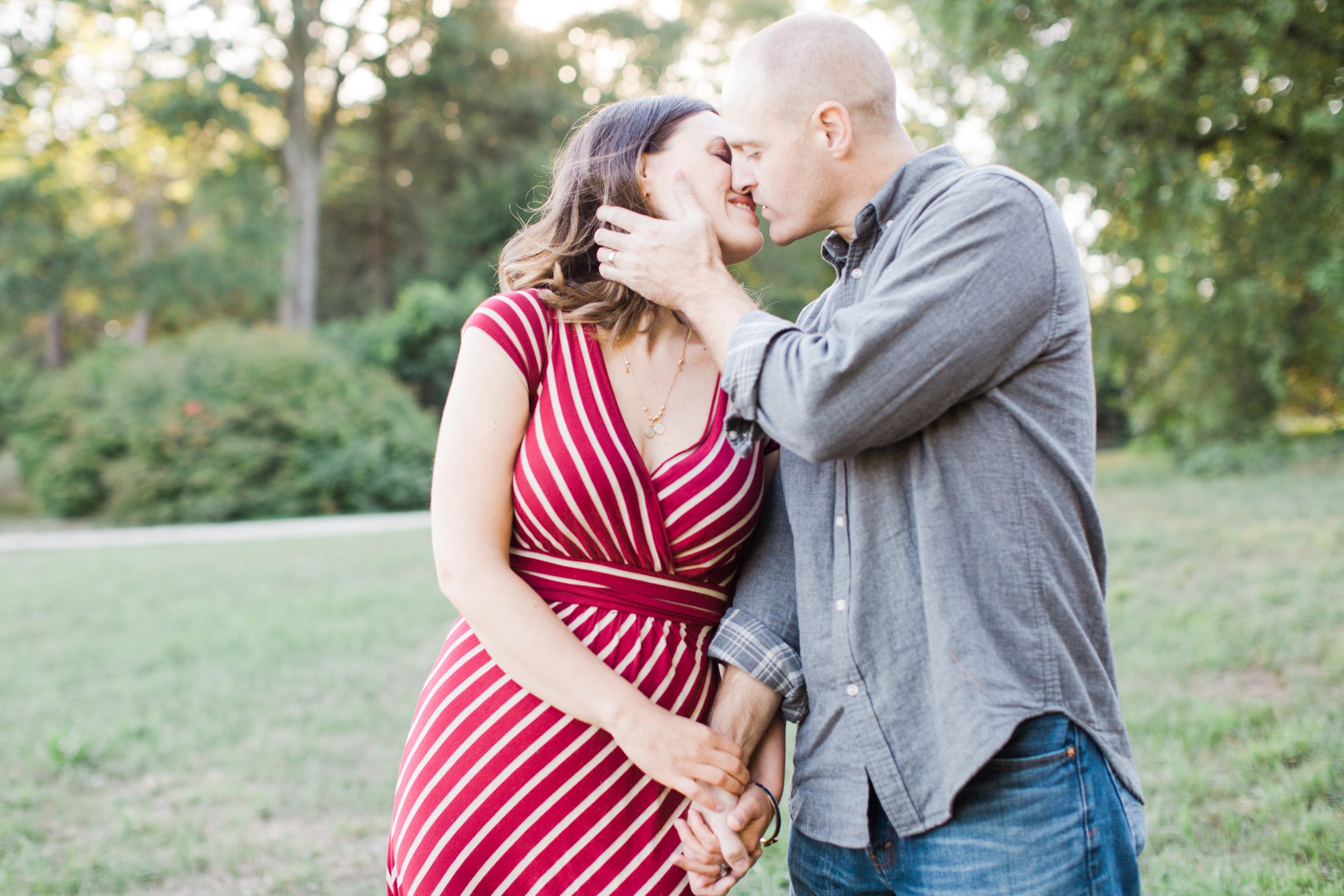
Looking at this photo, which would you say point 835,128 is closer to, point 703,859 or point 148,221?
point 703,859

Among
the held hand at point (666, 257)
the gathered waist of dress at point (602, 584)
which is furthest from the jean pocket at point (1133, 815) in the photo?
the held hand at point (666, 257)

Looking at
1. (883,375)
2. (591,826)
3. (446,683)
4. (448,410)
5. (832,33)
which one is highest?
(832,33)

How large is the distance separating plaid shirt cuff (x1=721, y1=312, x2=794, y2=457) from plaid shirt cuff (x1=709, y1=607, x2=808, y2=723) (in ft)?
1.58

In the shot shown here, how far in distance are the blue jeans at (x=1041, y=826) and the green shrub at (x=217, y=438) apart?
50.8ft

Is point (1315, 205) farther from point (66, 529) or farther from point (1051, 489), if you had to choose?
point (66, 529)

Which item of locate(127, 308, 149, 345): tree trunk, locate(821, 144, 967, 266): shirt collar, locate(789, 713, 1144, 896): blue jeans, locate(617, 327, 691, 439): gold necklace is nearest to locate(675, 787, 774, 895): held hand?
locate(789, 713, 1144, 896): blue jeans

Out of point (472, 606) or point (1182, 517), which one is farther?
point (1182, 517)

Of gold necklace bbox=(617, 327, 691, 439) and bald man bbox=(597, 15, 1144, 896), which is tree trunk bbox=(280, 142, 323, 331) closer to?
gold necklace bbox=(617, 327, 691, 439)

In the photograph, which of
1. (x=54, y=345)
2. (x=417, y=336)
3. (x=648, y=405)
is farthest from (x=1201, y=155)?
(x=54, y=345)

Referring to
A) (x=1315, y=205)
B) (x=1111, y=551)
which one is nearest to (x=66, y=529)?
(x=1111, y=551)

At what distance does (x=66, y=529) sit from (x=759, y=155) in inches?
656

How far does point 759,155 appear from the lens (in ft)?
6.15

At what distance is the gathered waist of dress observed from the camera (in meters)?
1.90

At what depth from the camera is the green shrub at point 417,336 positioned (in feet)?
66.0
